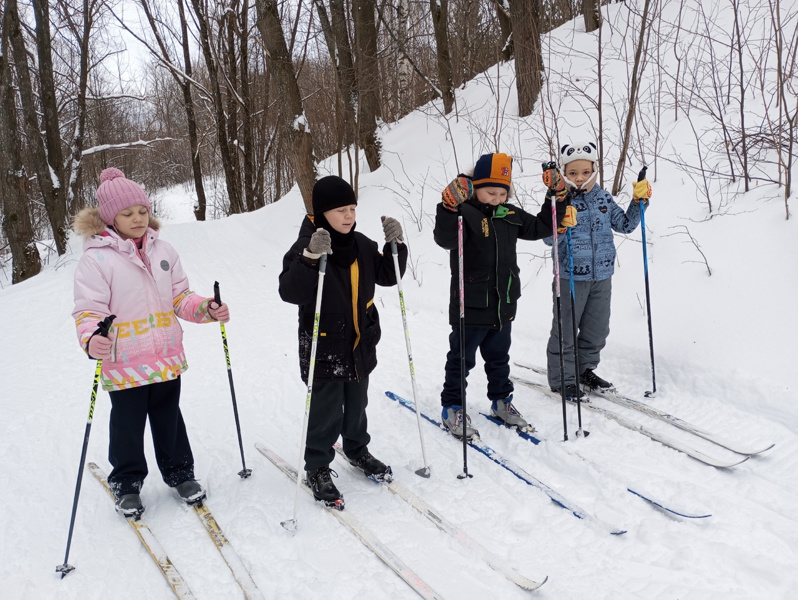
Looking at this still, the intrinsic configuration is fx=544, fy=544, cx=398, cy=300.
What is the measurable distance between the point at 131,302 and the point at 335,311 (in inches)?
39.5

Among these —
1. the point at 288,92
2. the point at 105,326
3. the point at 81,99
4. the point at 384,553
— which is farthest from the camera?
the point at 81,99

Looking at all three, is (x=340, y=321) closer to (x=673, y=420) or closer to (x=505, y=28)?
(x=673, y=420)

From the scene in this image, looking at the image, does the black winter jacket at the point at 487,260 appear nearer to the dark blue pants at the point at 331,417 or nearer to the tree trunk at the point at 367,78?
the dark blue pants at the point at 331,417

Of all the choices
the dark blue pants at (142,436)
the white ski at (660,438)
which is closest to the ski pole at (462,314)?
the white ski at (660,438)

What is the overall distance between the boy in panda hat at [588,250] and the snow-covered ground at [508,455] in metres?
0.44

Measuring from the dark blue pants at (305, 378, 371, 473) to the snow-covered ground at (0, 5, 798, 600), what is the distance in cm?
28

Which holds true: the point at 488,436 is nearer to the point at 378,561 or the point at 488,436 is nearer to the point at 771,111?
the point at 378,561

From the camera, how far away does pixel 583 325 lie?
3.96 m

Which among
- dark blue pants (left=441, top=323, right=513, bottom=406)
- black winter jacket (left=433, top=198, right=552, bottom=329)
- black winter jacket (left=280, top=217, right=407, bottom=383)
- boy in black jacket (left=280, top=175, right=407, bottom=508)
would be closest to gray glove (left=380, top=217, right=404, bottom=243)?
boy in black jacket (left=280, top=175, right=407, bottom=508)

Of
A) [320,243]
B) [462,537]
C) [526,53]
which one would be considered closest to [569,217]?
[320,243]

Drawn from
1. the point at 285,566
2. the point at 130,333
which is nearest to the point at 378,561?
the point at 285,566

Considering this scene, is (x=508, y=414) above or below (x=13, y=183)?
below

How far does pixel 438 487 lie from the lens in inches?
119

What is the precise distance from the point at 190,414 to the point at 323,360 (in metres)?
1.93
